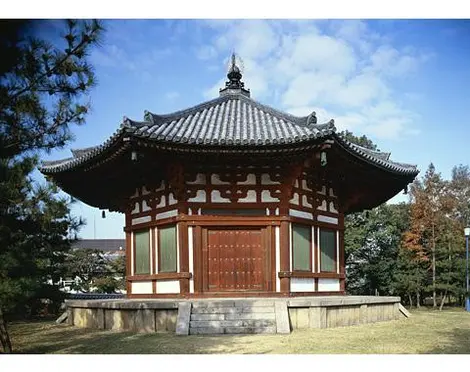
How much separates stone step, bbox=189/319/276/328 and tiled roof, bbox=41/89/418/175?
11.2ft

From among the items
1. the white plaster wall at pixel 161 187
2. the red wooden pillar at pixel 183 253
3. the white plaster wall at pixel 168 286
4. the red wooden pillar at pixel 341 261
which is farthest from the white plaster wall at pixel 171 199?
the red wooden pillar at pixel 341 261

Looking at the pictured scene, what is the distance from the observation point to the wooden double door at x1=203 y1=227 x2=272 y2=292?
11281 millimetres

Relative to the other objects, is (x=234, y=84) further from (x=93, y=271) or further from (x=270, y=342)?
(x=93, y=271)

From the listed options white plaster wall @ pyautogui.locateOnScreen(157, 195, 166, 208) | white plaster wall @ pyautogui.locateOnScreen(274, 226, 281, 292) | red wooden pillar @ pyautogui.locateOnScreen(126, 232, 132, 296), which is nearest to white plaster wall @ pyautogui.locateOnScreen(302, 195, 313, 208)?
white plaster wall @ pyautogui.locateOnScreen(274, 226, 281, 292)

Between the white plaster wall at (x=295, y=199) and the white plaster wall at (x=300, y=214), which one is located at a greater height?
the white plaster wall at (x=295, y=199)

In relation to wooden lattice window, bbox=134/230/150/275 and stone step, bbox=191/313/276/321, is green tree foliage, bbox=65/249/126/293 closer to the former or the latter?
wooden lattice window, bbox=134/230/150/275

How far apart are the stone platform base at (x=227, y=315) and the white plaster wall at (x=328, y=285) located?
Result: 1.48 meters

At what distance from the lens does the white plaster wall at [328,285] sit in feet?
40.7

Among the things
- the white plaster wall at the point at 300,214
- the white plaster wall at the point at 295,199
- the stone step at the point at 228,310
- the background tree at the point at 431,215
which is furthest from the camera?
the background tree at the point at 431,215

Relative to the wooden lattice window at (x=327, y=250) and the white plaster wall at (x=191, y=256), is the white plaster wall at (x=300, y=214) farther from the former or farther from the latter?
the white plaster wall at (x=191, y=256)

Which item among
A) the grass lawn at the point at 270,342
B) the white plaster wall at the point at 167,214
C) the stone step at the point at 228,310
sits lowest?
the grass lawn at the point at 270,342

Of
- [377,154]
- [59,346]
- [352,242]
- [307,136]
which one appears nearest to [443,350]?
[307,136]

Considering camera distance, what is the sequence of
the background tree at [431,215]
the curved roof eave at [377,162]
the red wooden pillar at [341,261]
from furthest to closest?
the background tree at [431,215] → the red wooden pillar at [341,261] → the curved roof eave at [377,162]

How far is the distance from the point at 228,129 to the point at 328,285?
4.74m
